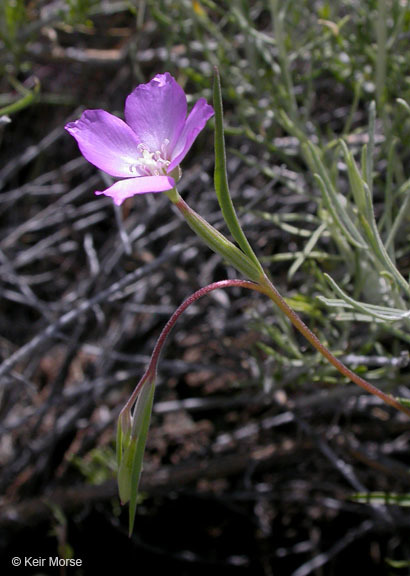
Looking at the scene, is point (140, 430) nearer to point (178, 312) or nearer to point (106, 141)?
point (178, 312)

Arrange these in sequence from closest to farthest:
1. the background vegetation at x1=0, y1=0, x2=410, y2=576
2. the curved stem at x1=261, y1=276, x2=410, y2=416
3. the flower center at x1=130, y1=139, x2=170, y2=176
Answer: the curved stem at x1=261, y1=276, x2=410, y2=416
the flower center at x1=130, y1=139, x2=170, y2=176
the background vegetation at x1=0, y1=0, x2=410, y2=576

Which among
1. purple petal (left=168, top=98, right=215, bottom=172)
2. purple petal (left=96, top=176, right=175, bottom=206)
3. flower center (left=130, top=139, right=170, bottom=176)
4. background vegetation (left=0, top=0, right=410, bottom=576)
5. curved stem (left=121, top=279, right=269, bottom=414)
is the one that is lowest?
background vegetation (left=0, top=0, right=410, bottom=576)

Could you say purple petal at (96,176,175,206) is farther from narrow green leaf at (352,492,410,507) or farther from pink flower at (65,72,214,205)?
narrow green leaf at (352,492,410,507)

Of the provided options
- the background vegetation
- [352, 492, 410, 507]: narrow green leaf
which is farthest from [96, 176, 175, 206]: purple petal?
[352, 492, 410, 507]: narrow green leaf

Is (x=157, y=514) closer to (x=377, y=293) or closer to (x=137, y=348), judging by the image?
(x=137, y=348)

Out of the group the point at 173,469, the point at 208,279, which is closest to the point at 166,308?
the point at 208,279

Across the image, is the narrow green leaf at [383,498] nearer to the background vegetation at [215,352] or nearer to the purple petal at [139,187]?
the background vegetation at [215,352]
